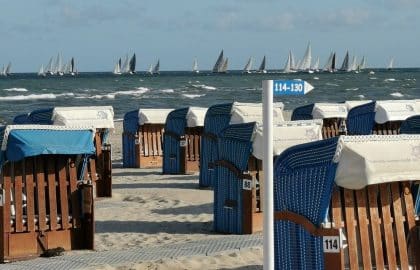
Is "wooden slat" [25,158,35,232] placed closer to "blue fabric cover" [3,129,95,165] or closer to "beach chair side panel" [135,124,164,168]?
"blue fabric cover" [3,129,95,165]

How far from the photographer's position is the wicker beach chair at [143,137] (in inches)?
822

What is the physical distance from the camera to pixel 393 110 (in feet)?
57.1

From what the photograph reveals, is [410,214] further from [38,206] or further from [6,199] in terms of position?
[6,199]

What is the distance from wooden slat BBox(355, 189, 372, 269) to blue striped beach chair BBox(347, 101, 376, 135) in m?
10.2

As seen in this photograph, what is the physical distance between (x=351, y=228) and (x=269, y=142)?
82.7 inches

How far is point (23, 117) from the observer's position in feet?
60.1

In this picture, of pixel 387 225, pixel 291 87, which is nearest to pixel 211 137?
pixel 387 225

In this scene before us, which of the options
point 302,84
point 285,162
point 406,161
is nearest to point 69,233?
point 285,162

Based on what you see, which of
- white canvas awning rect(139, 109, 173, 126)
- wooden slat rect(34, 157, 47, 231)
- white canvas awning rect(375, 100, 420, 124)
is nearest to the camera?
wooden slat rect(34, 157, 47, 231)

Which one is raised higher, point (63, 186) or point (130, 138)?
point (63, 186)

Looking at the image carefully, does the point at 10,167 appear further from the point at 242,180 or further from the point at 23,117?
the point at 23,117

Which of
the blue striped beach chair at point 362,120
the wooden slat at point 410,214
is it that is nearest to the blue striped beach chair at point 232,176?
the wooden slat at point 410,214

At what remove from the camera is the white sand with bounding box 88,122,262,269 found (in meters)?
9.26

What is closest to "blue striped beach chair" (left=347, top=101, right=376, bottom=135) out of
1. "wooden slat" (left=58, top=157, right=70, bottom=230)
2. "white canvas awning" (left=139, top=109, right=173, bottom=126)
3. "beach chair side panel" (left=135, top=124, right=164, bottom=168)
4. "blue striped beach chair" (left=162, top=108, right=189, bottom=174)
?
"blue striped beach chair" (left=162, top=108, right=189, bottom=174)
